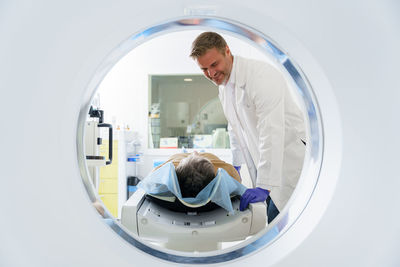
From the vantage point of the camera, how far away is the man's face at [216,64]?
4.67 ft

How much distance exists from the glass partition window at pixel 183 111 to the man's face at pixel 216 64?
2.45 meters

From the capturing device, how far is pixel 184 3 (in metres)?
0.51

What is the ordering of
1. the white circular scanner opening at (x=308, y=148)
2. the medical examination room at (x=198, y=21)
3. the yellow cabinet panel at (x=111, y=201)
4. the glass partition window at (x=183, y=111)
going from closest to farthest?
1. the medical examination room at (x=198, y=21)
2. the white circular scanner opening at (x=308, y=148)
3. the yellow cabinet panel at (x=111, y=201)
4. the glass partition window at (x=183, y=111)

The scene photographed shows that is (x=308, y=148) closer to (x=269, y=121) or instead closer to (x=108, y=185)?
(x=269, y=121)

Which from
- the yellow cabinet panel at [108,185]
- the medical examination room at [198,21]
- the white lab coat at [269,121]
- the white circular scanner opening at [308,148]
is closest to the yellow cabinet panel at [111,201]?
the yellow cabinet panel at [108,185]

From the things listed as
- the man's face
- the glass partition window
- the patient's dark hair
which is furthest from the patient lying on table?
the glass partition window

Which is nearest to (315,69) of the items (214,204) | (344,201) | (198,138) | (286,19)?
(286,19)

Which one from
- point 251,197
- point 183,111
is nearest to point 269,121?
point 251,197

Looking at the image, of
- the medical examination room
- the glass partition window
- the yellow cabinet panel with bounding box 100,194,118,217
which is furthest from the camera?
the glass partition window

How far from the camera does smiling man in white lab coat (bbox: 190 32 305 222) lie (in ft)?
4.30

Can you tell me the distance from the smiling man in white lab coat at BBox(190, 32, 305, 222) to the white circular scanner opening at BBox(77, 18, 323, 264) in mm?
611

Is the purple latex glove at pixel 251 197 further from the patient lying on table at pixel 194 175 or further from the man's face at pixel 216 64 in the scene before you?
the man's face at pixel 216 64

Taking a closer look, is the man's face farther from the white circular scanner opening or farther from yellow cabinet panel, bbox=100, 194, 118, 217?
yellow cabinet panel, bbox=100, 194, 118, 217

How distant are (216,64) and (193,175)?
0.61 metres
